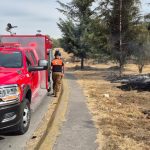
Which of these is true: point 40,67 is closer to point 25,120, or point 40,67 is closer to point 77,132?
point 25,120

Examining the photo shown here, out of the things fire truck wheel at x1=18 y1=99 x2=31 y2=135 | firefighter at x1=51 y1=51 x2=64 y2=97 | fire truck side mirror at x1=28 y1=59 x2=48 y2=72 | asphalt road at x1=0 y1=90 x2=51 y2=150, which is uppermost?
fire truck side mirror at x1=28 y1=59 x2=48 y2=72

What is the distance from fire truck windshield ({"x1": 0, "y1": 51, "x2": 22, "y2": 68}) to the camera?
420 inches

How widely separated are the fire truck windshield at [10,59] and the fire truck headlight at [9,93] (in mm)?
1989

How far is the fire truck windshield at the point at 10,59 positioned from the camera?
10680 mm

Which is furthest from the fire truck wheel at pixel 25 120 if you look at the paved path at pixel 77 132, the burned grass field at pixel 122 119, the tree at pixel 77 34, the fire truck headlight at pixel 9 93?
the tree at pixel 77 34

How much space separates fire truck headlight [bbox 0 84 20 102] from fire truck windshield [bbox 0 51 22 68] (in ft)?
6.53

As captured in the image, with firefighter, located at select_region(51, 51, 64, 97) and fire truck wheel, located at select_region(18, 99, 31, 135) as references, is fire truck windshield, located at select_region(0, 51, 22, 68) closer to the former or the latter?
fire truck wheel, located at select_region(18, 99, 31, 135)

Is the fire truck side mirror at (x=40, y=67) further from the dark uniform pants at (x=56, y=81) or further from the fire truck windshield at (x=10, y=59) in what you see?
the dark uniform pants at (x=56, y=81)

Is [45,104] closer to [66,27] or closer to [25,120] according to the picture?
[25,120]

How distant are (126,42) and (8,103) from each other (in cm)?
2278

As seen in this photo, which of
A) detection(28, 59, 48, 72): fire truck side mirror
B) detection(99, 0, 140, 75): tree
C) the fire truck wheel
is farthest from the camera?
detection(99, 0, 140, 75): tree

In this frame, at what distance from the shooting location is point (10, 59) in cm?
1100

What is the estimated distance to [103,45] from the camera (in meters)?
33.2

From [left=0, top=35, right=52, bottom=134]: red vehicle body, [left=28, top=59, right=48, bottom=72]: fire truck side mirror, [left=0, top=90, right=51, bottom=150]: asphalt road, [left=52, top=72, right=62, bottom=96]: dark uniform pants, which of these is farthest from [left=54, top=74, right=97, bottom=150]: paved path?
[left=52, top=72, right=62, bottom=96]: dark uniform pants
